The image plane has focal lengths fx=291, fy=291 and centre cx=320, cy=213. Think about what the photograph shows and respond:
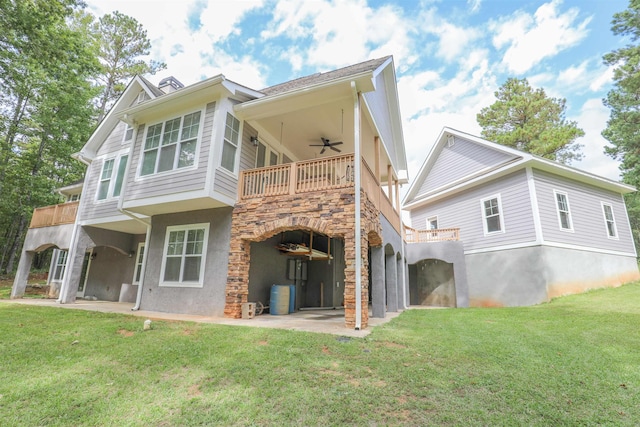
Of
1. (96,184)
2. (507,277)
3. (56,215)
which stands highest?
(96,184)

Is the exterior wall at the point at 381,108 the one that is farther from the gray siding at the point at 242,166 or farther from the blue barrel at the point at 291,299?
the blue barrel at the point at 291,299

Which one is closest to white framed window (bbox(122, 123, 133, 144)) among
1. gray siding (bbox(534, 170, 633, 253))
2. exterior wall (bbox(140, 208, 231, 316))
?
exterior wall (bbox(140, 208, 231, 316))

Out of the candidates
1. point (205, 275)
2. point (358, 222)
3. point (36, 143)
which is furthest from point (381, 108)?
point (36, 143)

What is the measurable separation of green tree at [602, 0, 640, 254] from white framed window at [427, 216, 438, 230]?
13.1 m

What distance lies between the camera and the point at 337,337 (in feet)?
17.7

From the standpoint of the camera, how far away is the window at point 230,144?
324 inches

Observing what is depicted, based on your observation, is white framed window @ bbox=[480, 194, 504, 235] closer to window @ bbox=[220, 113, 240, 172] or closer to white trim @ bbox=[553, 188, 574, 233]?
white trim @ bbox=[553, 188, 574, 233]

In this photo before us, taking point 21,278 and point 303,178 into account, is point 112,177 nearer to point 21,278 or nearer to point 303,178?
point 21,278

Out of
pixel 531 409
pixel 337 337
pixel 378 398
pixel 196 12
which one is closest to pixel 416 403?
pixel 378 398

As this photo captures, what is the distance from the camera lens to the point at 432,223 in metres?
16.7

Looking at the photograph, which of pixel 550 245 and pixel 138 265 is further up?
pixel 550 245

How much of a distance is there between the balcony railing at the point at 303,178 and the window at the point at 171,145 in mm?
1658

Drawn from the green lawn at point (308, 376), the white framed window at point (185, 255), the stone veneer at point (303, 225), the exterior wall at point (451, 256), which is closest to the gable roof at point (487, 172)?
the exterior wall at point (451, 256)

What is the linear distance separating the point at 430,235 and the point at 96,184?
49.4ft
